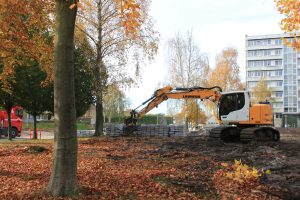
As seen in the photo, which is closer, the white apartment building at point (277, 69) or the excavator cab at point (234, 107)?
the excavator cab at point (234, 107)

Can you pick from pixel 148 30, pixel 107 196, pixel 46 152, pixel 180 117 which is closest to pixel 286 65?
pixel 180 117

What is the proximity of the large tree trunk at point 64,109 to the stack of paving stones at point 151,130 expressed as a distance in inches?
992

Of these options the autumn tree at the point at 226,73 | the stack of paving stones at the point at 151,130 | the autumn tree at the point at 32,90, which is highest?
the autumn tree at the point at 226,73

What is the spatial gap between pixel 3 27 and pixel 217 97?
52.0 feet

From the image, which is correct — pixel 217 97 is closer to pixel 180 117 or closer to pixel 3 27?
pixel 3 27

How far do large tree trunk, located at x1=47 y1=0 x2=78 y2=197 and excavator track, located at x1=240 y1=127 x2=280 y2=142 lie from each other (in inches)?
731

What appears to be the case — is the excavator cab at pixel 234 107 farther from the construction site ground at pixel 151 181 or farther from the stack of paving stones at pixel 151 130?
the construction site ground at pixel 151 181

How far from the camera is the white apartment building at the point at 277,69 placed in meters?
115

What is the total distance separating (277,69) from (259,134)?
97798mm

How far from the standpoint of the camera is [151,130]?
1358 inches

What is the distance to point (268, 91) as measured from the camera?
8788 centimetres

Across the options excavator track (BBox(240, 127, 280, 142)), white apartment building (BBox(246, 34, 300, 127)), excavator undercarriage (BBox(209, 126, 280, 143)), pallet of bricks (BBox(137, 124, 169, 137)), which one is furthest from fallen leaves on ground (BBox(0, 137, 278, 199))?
white apartment building (BBox(246, 34, 300, 127))

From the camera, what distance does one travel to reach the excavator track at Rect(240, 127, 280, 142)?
24.6 meters

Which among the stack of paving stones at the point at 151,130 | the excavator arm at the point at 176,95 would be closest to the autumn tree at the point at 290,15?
the excavator arm at the point at 176,95
